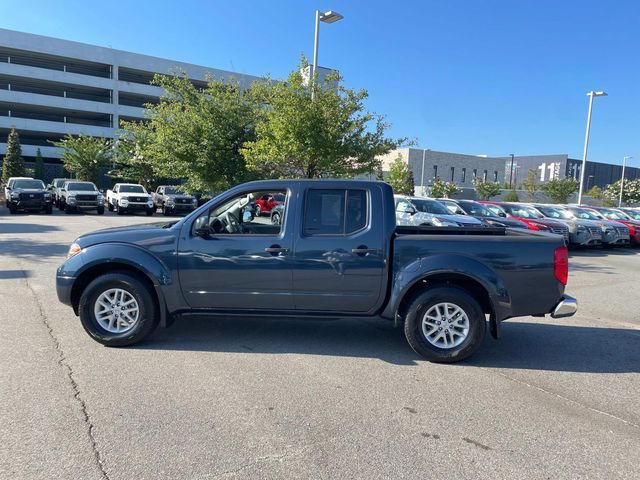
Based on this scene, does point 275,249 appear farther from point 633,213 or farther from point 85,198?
point 85,198

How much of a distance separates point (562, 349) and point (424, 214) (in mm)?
9702

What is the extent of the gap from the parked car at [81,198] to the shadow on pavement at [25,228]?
21.0 ft

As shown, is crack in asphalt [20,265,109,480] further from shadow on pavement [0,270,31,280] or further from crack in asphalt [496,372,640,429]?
crack in asphalt [496,372,640,429]

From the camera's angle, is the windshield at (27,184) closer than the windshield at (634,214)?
No

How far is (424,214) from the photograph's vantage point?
49.9 ft

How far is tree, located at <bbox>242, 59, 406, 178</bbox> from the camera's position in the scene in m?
13.2

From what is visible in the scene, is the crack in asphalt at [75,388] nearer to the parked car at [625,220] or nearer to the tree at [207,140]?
the tree at [207,140]

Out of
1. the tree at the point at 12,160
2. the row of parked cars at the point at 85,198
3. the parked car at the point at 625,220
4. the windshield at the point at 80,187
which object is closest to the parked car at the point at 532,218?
the parked car at the point at 625,220

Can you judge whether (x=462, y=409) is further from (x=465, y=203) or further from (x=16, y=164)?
(x=16, y=164)

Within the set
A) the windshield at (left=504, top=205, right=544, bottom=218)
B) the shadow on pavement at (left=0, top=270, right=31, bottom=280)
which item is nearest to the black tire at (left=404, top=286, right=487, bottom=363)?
the shadow on pavement at (left=0, top=270, right=31, bottom=280)

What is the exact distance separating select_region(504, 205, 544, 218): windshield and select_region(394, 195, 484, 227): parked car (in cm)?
475

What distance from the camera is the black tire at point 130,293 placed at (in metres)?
5.22

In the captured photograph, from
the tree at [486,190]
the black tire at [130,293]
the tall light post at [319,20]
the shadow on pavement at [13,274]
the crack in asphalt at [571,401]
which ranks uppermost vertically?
the tall light post at [319,20]

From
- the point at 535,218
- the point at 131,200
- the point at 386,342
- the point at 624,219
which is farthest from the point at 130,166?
the point at 386,342
